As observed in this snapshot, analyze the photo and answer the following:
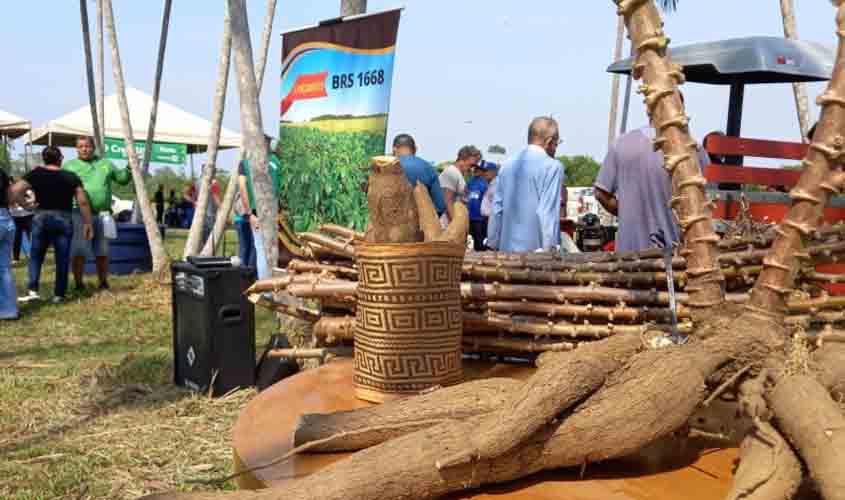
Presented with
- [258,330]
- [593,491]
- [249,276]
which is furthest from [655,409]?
[258,330]

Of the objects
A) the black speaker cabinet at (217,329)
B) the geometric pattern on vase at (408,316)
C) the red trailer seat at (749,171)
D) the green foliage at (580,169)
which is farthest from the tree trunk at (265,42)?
the green foliage at (580,169)

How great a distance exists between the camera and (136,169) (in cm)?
1044

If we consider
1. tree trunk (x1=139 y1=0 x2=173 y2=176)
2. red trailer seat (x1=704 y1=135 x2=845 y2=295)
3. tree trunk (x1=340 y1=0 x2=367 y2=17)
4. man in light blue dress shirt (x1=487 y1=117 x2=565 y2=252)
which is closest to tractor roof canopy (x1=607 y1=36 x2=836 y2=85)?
red trailer seat (x1=704 y1=135 x2=845 y2=295)

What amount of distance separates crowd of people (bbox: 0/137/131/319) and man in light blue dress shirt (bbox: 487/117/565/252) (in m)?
5.47

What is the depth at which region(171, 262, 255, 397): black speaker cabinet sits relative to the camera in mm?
4980

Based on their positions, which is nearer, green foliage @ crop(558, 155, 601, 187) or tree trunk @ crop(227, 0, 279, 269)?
tree trunk @ crop(227, 0, 279, 269)

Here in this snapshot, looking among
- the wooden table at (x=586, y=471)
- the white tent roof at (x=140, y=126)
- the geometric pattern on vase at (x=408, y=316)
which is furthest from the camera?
the white tent roof at (x=140, y=126)

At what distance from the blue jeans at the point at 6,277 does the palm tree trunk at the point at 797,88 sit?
797 centimetres

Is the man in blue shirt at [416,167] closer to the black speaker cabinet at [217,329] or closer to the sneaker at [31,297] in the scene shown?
the black speaker cabinet at [217,329]

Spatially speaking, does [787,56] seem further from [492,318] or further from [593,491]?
[593,491]

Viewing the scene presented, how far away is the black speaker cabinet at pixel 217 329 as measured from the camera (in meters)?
4.98

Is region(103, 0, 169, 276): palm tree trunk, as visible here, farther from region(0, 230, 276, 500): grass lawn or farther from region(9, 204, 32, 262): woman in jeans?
region(0, 230, 276, 500): grass lawn

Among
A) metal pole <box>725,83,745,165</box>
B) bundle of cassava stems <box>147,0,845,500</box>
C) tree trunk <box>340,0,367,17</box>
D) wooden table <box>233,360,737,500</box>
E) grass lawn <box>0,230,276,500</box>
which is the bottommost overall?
grass lawn <box>0,230,276,500</box>

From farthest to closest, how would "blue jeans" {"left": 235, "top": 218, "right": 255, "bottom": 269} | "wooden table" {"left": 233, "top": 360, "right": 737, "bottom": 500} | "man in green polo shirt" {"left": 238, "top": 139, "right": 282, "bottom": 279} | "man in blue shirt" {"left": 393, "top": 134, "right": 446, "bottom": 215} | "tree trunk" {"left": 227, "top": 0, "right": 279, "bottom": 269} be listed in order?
"blue jeans" {"left": 235, "top": 218, "right": 255, "bottom": 269} → "man in green polo shirt" {"left": 238, "top": 139, "right": 282, "bottom": 279} → "tree trunk" {"left": 227, "top": 0, "right": 279, "bottom": 269} → "man in blue shirt" {"left": 393, "top": 134, "right": 446, "bottom": 215} → "wooden table" {"left": 233, "top": 360, "right": 737, "bottom": 500}
